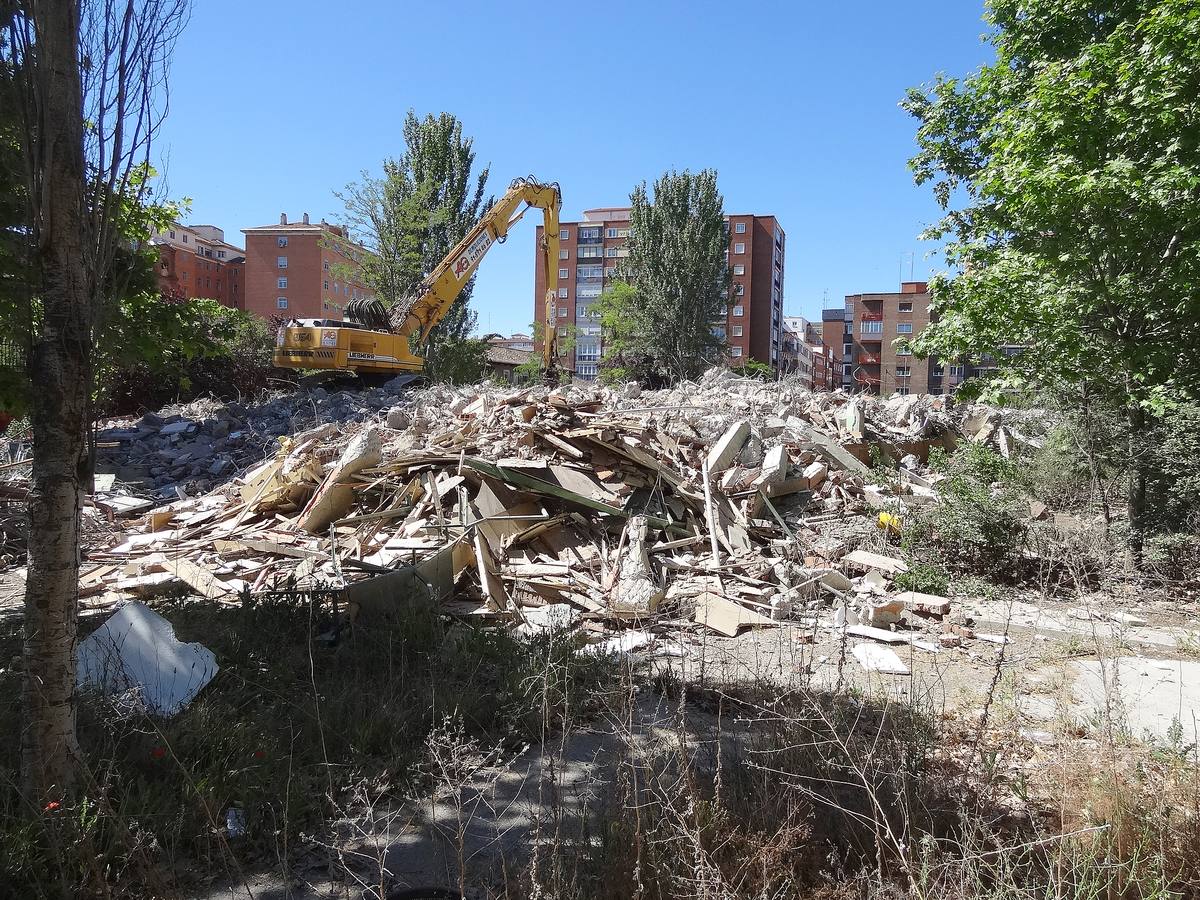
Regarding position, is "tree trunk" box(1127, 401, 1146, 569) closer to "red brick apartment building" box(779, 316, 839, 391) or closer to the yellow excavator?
the yellow excavator

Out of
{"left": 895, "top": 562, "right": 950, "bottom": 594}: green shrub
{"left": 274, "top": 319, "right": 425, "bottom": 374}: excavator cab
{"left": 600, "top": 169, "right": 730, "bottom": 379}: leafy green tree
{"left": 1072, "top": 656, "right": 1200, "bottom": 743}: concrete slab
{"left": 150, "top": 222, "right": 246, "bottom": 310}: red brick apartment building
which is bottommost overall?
{"left": 1072, "top": 656, "right": 1200, "bottom": 743}: concrete slab

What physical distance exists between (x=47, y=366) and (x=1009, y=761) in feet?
15.4

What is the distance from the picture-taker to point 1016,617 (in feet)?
23.9

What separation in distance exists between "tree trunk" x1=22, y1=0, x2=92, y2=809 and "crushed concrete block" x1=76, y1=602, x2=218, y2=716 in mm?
1286

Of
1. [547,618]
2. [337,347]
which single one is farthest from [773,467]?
[337,347]

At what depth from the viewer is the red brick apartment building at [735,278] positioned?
8056cm

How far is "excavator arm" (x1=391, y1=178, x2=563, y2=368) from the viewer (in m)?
19.6

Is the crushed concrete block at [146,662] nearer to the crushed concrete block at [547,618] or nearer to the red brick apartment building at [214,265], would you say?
the crushed concrete block at [547,618]

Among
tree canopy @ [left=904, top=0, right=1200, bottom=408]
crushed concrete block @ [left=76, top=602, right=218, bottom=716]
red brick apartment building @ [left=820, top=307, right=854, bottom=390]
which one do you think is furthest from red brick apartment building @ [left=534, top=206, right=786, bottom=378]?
crushed concrete block @ [left=76, top=602, right=218, bottom=716]

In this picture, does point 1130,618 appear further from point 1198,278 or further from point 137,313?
point 137,313

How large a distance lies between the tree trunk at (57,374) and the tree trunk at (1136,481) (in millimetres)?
9763

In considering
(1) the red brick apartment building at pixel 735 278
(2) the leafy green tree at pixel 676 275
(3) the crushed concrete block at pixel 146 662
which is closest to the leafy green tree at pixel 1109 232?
(3) the crushed concrete block at pixel 146 662

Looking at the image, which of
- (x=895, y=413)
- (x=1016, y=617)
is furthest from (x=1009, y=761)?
(x=895, y=413)

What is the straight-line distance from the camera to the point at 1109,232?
812 centimetres
